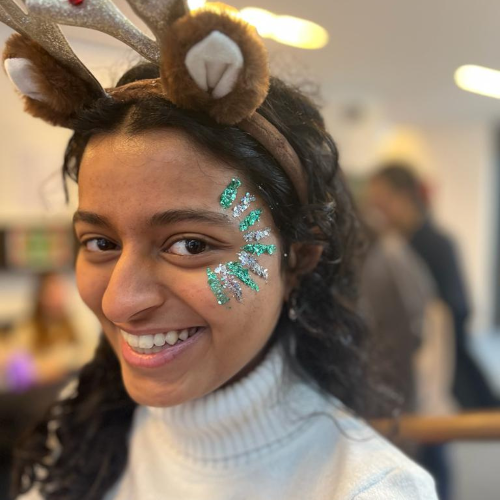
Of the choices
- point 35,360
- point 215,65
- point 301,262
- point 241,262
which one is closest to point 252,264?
point 241,262

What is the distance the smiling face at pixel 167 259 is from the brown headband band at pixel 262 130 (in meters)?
0.06

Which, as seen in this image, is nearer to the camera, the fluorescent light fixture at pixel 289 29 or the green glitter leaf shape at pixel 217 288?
the green glitter leaf shape at pixel 217 288

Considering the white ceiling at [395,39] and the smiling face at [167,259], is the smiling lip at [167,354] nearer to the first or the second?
the smiling face at [167,259]

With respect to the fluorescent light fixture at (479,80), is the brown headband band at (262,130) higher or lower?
lower

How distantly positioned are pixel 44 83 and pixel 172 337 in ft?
1.20

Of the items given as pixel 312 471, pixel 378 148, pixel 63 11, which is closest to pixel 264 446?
pixel 312 471

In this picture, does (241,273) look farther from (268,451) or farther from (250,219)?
(268,451)

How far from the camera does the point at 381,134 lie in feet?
→ 9.17

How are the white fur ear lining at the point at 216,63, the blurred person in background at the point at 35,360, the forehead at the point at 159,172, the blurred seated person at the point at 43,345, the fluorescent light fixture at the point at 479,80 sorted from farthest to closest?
the blurred seated person at the point at 43,345
the blurred person in background at the point at 35,360
the fluorescent light fixture at the point at 479,80
the forehead at the point at 159,172
the white fur ear lining at the point at 216,63

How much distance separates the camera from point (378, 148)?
3.06 m

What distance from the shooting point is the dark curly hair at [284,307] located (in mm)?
719

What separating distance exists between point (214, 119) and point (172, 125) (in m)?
0.05

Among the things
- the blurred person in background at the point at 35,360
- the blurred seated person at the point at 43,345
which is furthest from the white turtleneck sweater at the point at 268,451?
the blurred seated person at the point at 43,345

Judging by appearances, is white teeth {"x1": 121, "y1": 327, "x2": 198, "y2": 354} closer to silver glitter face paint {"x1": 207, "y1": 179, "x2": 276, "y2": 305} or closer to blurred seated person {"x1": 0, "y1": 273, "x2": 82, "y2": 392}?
silver glitter face paint {"x1": 207, "y1": 179, "x2": 276, "y2": 305}
